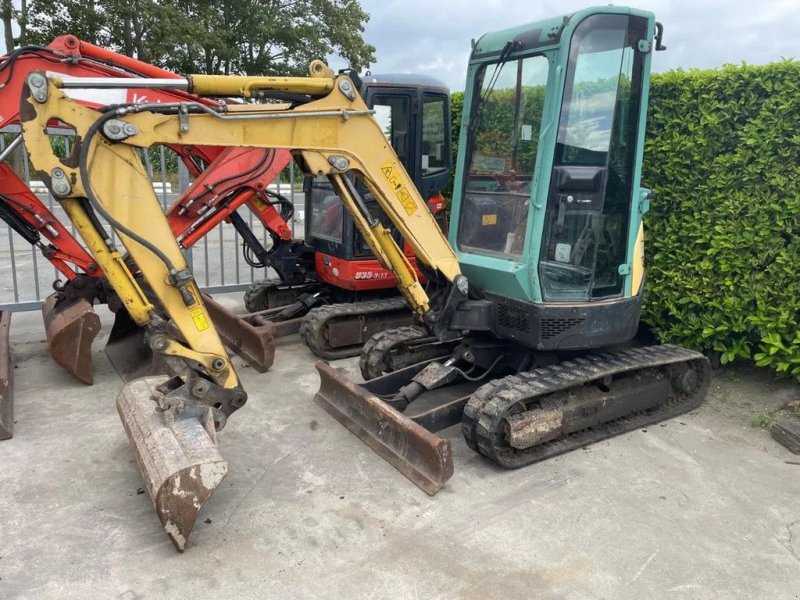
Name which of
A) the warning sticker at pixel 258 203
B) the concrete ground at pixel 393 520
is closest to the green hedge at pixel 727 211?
the concrete ground at pixel 393 520

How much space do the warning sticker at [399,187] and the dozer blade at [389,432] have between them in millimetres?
1285

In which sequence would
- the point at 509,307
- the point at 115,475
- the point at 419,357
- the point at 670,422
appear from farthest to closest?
the point at 419,357, the point at 670,422, the point at 509,307, the point at 115,475

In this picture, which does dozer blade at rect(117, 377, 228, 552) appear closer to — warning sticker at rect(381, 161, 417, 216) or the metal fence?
warning sticker at rect(381, 161, 417, 216)

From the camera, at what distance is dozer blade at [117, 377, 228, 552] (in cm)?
314

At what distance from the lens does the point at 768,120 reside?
4.91 meters

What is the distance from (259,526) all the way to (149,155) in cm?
562

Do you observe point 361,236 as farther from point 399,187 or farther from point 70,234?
point 70,234

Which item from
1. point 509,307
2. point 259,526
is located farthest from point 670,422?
point 259,526

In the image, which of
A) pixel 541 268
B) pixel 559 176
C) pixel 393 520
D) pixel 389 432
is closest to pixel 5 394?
pixel 389 432

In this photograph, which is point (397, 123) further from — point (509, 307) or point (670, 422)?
point (670, 422)

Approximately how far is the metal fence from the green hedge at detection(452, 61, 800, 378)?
400cm

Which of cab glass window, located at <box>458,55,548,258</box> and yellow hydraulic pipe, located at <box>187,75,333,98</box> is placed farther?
cab glass window, located at <box>458,55,548,258</box>

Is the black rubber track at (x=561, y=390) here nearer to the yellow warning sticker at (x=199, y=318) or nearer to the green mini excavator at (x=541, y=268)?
the green mini excavator at (x=541, y=268)

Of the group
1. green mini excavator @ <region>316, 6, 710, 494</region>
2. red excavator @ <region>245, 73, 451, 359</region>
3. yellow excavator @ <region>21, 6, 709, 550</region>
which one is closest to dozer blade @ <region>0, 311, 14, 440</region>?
yellow excavator @ <region>21, 6, 709, 550</region>
